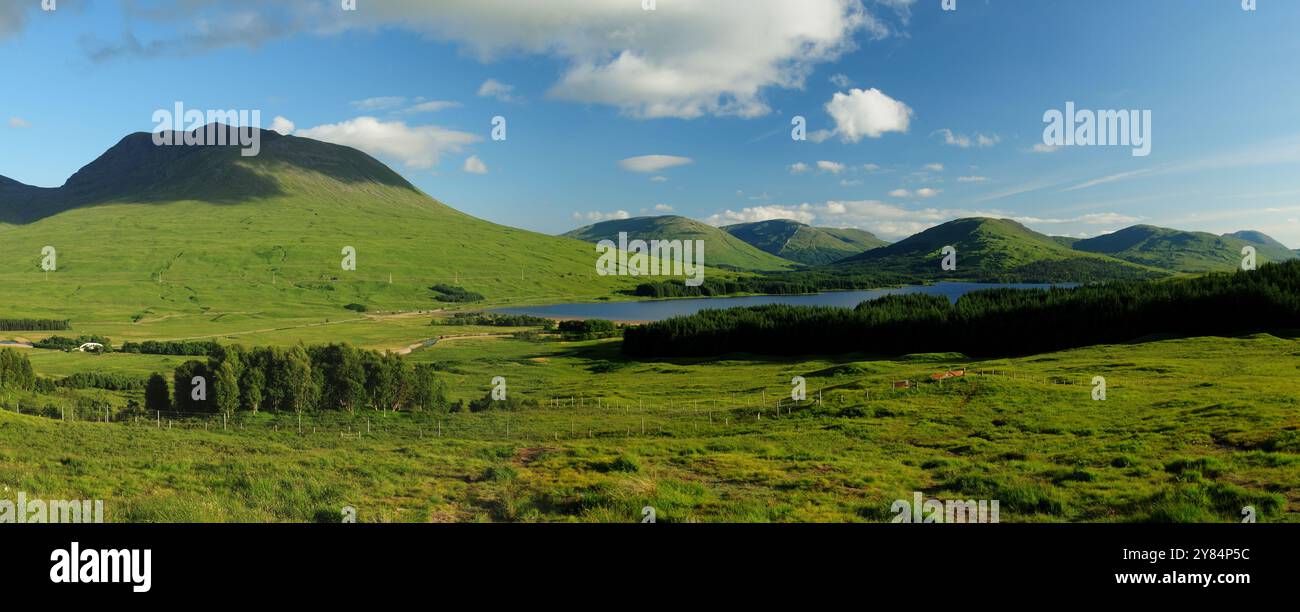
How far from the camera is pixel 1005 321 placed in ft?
379

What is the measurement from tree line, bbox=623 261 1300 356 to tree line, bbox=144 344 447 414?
71.5 metres

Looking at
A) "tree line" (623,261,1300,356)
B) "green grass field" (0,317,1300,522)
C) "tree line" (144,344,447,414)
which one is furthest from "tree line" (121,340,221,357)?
"tree line" (623,261,1300,356)

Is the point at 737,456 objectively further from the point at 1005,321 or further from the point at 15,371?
the point at 1005,321

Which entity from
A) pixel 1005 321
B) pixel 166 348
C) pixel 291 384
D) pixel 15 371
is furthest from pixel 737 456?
pixel 1005 321

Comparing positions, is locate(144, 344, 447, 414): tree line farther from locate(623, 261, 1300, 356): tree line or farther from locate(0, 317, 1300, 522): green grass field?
locate(623, 261, 1300, 356): tree line

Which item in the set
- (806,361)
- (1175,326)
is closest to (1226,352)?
(1175,326)

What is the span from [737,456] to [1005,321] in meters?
110

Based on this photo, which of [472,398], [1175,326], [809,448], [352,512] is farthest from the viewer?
[1175,326]

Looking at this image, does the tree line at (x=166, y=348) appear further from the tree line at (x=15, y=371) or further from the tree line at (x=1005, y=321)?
the tree line at (x=1005, y=321)

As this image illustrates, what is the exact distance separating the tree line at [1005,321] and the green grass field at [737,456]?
44.3 meters

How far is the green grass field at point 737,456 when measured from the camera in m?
16.7
